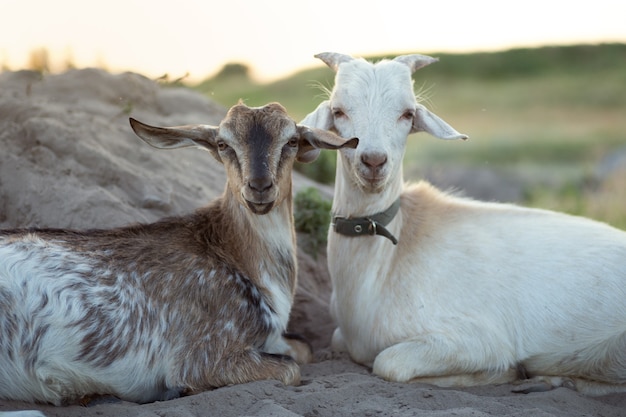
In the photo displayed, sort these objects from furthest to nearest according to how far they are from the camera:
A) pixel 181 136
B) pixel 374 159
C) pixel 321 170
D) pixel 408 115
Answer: pixel 321 170 → pixel 408 115 → pixel 181 136 → pixel 374 159

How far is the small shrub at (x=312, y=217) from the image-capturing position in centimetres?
938

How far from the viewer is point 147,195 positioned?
8508mm

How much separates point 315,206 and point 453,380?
3263 millimetres

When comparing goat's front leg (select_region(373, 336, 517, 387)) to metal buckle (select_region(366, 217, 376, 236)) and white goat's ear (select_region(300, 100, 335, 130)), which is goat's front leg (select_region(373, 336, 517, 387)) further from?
white goat's ear (select_region(300, 100, 335, 130))

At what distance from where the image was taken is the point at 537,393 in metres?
6.36

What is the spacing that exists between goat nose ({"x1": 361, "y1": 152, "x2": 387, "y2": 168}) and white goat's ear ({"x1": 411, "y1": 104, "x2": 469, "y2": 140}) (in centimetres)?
66

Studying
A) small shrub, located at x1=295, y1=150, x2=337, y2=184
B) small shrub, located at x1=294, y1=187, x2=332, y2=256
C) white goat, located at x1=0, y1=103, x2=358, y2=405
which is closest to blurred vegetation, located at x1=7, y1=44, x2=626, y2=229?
small shrub, located at x1=295, y1=150, x2=337, y2=184

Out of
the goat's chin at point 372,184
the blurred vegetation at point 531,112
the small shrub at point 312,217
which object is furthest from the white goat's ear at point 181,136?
the blurred vegetation at point 531,112

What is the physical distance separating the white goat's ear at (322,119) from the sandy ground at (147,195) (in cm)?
193

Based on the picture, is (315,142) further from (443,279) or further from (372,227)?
(443,279)

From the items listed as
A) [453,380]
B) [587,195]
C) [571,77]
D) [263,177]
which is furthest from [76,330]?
[571,77]

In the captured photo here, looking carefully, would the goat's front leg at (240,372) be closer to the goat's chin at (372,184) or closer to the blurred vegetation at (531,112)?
the goat's chin at (372,184)

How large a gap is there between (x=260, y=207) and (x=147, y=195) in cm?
255

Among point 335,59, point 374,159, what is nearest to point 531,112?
point 335,59
